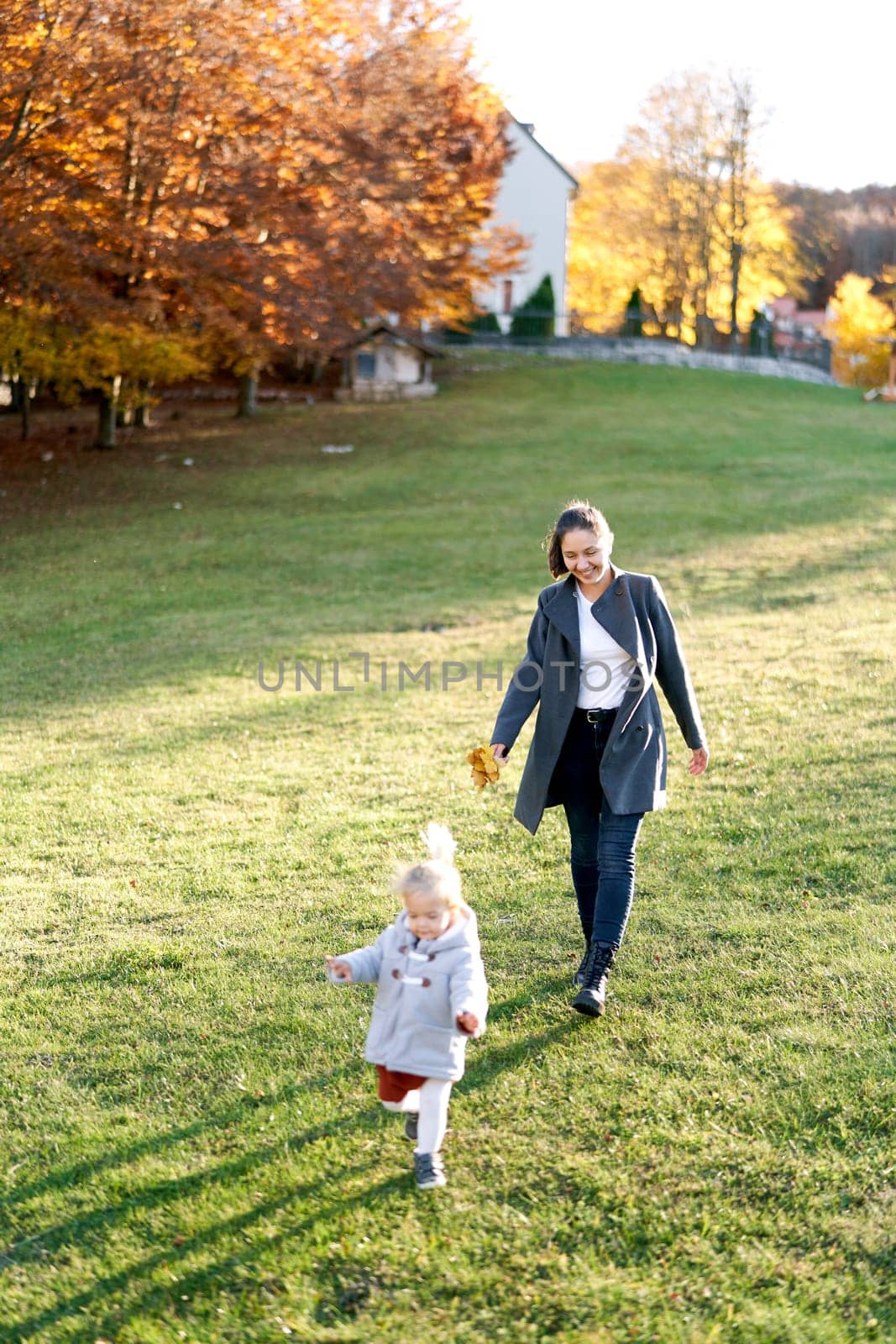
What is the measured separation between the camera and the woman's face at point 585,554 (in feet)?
16.1

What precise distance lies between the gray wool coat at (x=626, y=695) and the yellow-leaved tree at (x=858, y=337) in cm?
5845

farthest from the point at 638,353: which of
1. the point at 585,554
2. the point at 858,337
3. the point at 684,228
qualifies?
the point at 585,554

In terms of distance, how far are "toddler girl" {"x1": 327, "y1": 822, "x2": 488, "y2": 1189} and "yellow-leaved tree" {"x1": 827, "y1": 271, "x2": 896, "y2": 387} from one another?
60135 mm

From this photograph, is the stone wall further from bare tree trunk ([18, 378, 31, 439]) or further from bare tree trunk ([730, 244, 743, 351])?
bare tree trunk ([18, 378, 31, 439])

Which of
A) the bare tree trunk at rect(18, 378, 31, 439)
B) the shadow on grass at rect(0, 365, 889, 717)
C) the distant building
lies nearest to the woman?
the shadow on grass at rect(0, 365, 889, 717)

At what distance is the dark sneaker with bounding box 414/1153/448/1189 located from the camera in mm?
3928

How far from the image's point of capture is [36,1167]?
164 inches

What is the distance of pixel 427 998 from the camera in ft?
12.6

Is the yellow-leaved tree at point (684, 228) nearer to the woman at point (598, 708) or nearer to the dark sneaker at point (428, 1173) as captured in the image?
the woman at point (598, 708)

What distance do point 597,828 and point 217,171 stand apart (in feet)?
65.4

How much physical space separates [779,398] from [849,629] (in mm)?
26173

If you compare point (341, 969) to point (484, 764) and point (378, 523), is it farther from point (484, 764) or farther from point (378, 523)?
point (378, 523)

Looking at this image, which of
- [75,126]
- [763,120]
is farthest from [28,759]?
[763,120]

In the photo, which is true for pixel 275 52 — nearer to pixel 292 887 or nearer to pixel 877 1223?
pixel 292 887
